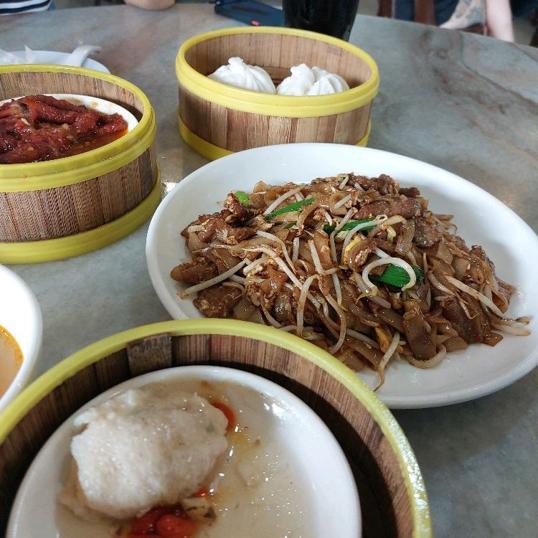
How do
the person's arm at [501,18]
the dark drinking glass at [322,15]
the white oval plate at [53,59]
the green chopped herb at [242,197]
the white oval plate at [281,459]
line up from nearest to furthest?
the white oval plate at [281,459], the green chopped herb at [242,197], the white oval plate at [53,59], the dark drinking glass at [322,15], the person's arm at [501,18]

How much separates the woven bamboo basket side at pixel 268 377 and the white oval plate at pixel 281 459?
0.10 ft

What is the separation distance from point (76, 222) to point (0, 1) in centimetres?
256

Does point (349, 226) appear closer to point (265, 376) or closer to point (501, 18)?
point (265, 376)

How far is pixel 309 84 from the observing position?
2.19 meters

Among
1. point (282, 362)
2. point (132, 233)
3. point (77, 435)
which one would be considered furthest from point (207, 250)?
point (77, 435)

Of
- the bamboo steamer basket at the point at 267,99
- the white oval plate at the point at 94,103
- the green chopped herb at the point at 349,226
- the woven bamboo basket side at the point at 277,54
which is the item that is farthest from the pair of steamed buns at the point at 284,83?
the green chopped herb at the point at 349,226

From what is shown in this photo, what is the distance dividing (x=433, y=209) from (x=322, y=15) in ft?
4.04

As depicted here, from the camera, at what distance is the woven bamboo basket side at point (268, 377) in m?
0.82

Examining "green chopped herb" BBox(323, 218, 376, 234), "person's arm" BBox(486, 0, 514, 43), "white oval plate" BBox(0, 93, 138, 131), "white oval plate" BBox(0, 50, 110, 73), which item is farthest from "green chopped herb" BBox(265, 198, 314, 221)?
"person's arm" BBox(486, 0, 514, 43)

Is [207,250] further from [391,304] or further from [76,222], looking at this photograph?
[391,304]

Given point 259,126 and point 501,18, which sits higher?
point 259,126

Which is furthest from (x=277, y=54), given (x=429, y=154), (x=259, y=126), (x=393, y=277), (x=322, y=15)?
(x=393, y=277)

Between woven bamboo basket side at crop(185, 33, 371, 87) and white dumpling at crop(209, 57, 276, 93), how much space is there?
24cm

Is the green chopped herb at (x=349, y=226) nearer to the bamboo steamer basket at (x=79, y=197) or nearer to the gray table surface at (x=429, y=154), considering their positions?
the gray table surface at (x=429, y=154)
